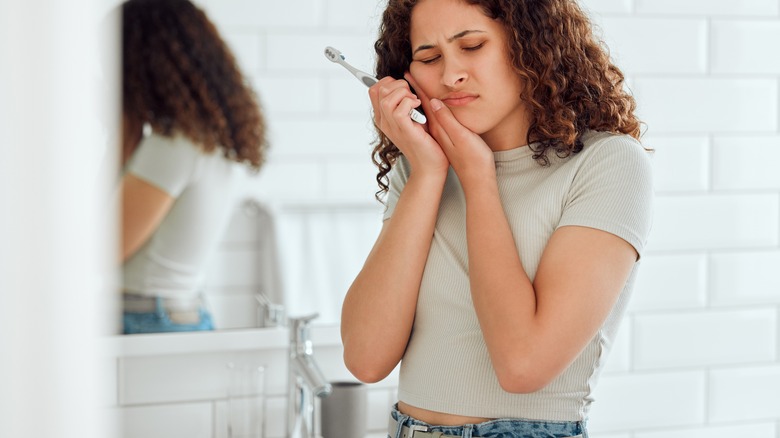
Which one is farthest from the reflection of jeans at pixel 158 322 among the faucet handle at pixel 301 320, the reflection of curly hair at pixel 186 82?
the reflection of curly hair at pixel 186 82

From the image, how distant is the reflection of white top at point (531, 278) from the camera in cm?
84

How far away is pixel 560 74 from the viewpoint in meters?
0.91

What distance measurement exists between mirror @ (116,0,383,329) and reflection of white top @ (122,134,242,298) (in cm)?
2

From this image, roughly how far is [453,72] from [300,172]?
0.43 metres

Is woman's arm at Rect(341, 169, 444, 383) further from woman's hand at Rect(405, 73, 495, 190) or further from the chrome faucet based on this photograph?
the chrome faucet

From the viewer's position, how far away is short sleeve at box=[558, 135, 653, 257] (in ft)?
2.70

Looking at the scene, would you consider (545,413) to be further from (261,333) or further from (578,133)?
(261,333)

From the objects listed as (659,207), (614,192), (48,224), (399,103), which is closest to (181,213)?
(399,103)

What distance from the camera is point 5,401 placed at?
168 millimetres

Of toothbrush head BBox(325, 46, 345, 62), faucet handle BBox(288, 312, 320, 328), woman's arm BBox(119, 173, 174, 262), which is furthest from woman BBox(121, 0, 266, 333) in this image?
toothbrush head BBox(325, 46, 345, 62)

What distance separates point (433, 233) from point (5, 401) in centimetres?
79

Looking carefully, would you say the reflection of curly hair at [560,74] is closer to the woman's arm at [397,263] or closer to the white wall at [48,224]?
the woman's arm at [397,263]

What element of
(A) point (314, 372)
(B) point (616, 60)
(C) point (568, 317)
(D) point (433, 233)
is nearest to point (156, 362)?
(A) point (314, 372)

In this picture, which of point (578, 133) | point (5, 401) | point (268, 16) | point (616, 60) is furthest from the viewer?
point (616, 60)
